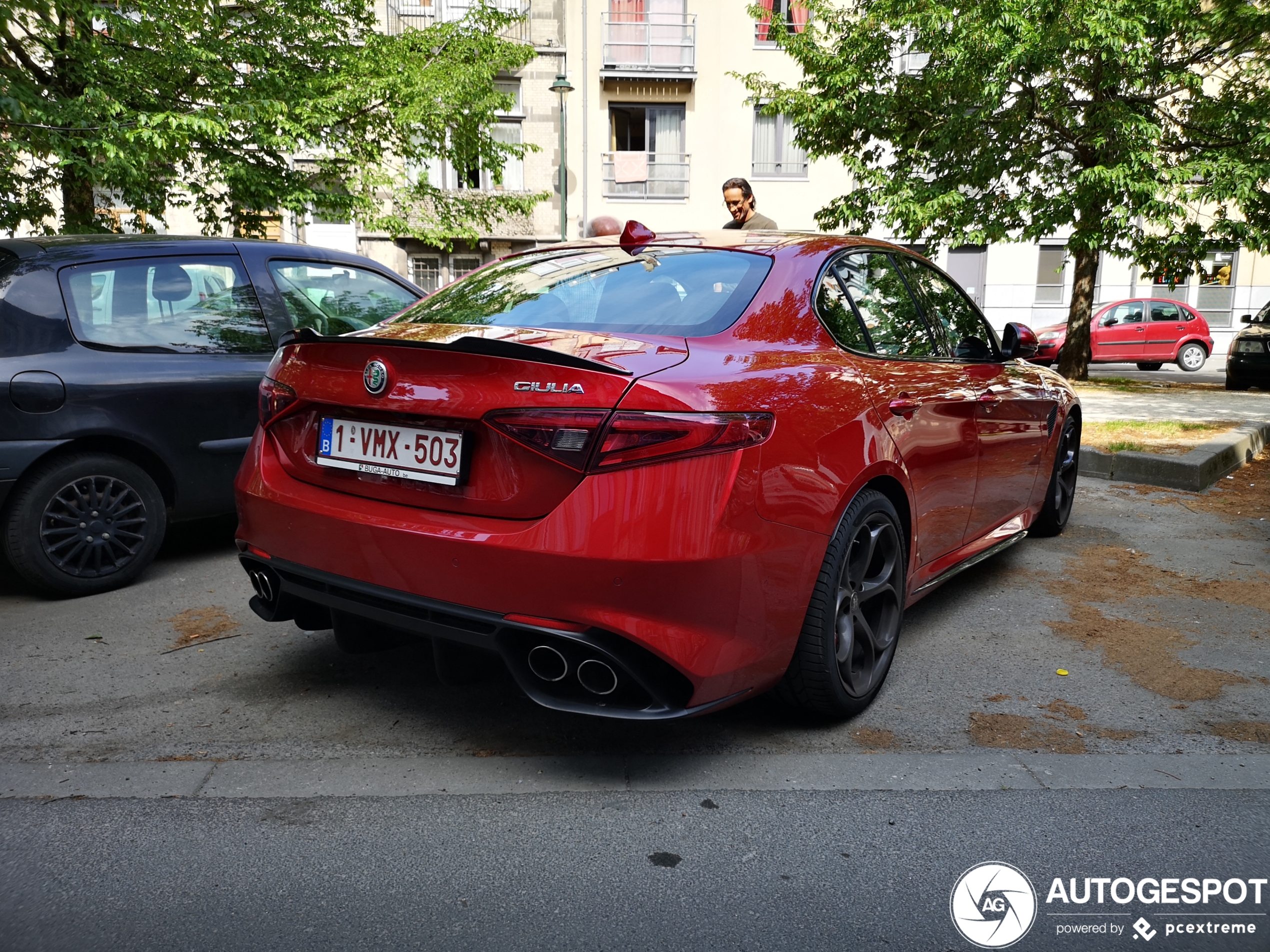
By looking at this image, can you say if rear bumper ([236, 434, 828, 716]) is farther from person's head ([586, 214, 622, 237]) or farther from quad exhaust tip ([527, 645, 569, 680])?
person's head ([586, 214, 622, 237])

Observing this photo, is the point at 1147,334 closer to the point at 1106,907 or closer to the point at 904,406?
the point at 904,406

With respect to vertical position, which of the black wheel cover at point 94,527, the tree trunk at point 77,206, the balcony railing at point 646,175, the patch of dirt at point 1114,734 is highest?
the balcony railing at point 646,175

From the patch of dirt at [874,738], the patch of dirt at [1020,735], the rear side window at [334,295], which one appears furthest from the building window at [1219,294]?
the patch of dirt at [874,738]

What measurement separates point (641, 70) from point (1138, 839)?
29.1 metres

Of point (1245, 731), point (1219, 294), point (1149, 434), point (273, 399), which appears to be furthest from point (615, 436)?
point (1219, 294)

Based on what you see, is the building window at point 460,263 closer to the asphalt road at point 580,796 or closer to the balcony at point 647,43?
the balcony at point 647,43

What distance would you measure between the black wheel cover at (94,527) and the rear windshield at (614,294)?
1.90m

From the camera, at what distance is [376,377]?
2623 mm

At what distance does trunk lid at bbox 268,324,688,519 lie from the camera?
2.38m

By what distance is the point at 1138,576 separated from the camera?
192 inches

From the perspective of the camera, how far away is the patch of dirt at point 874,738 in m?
2.92

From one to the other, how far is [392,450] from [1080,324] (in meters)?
16.9

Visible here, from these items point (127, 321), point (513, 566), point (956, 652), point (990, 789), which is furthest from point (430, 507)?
point (127, 321)

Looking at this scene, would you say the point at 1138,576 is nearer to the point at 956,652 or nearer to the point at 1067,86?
the point at 956,652
